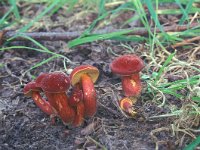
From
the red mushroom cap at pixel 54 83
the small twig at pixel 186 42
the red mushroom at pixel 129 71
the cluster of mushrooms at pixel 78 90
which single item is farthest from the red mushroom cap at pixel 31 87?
the small twig at pixel 186 42

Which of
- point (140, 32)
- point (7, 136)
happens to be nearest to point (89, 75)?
point (7, 136)

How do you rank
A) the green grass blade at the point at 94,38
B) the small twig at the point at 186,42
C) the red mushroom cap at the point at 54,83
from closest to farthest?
the red mushroom cap at the point at 54,83 < the green grass blade at the point at 94,38 < the small twig at the point at 186,42

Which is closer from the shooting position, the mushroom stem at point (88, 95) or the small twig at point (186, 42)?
the mushroom stem at point (88, 95)

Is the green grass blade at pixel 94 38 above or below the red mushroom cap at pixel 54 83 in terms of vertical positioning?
below

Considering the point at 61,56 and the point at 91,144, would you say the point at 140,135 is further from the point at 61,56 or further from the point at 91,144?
the point at 61,56

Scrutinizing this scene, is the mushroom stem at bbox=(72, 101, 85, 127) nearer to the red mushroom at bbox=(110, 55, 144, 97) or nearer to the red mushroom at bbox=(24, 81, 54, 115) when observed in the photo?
the red mushroom at bbox=(24, 81, 54, 115)

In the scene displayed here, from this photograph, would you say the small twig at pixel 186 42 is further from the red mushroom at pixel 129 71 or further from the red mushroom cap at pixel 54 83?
the red mushroom cap at pixel 54 83

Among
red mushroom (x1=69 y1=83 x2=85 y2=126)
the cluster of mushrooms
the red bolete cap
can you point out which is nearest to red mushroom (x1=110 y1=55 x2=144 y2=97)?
the cluster of mushrooms
